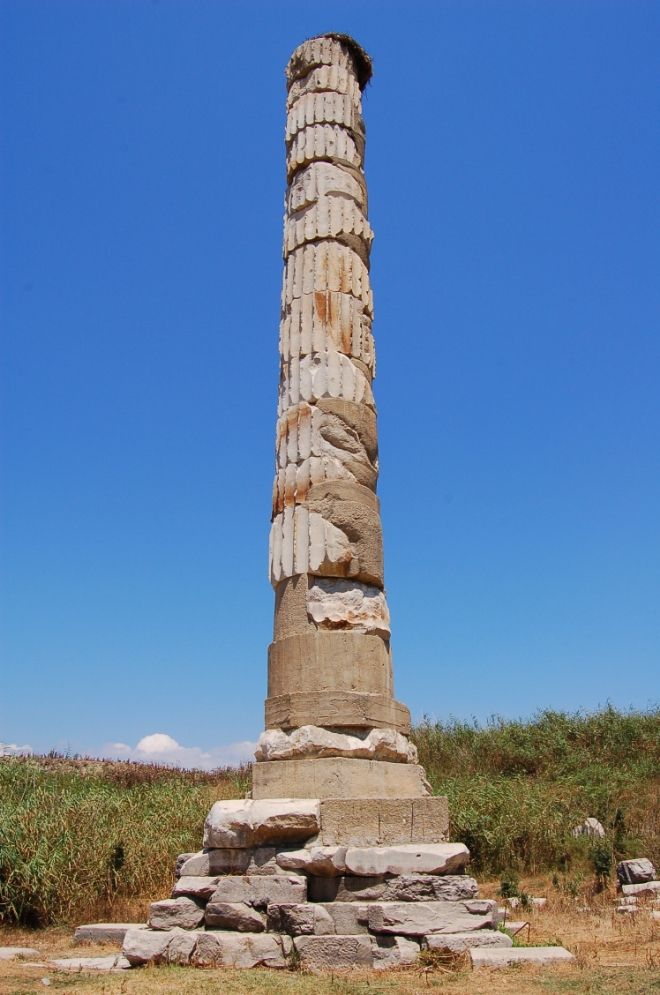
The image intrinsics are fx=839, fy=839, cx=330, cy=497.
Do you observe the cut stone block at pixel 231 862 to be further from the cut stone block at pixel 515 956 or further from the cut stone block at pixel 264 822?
the cut stone block at pixel 515 956

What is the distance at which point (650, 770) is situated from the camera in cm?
1631

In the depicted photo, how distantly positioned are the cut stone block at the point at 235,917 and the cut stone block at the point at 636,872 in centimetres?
620

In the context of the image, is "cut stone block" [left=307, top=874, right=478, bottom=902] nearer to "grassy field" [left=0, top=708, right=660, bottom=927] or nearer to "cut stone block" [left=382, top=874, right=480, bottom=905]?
"cut stone block" [left=382, top=874, right=480, bottom=905]

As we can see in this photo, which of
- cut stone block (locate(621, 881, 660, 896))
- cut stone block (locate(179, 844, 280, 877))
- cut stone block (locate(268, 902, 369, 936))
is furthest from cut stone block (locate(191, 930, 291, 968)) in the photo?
cut stone block (locate(621, 881, 660, 896))

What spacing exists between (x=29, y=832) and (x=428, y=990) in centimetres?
599

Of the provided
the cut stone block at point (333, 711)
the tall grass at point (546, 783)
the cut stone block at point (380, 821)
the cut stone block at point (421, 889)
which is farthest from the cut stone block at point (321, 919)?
the tall grass at point (546, 783)

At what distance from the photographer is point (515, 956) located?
19.5 feet

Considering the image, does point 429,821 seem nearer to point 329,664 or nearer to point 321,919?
point 321,919

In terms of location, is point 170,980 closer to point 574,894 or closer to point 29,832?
point 29,832

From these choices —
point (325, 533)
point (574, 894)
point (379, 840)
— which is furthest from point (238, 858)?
point (574, 894)

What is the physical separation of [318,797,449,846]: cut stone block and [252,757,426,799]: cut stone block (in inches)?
6.2

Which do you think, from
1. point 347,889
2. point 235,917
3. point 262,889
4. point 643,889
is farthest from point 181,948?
point 643,889

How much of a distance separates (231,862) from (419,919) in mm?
1673

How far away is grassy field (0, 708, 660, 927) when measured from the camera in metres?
9.30
